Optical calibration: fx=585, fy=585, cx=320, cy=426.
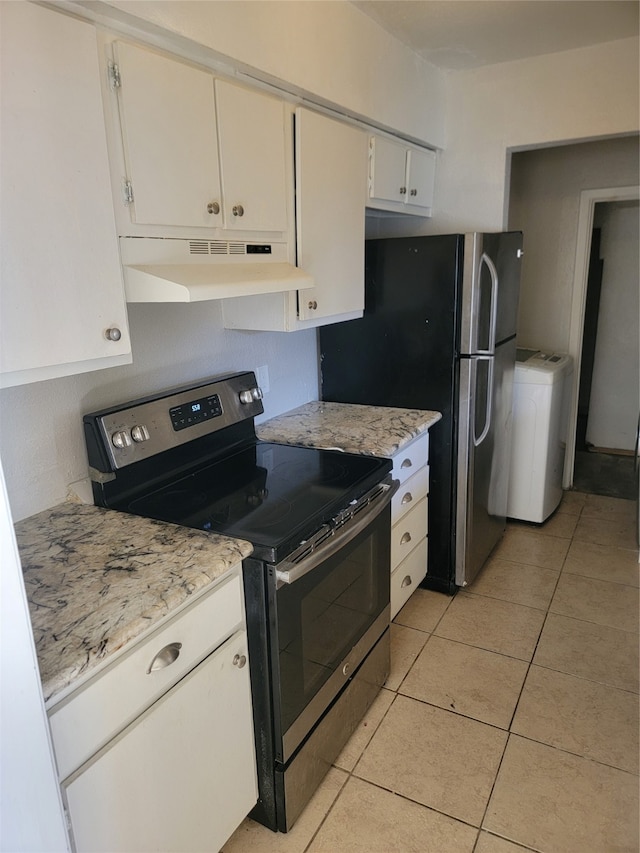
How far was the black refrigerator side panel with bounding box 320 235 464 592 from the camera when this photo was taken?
100.0 inches

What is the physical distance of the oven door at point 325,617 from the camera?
1542 millimetres

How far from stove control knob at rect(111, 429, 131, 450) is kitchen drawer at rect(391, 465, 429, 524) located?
107 cm

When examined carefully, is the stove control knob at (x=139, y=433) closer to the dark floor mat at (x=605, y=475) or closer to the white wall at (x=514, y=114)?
the white wall at (x=514, y=114)

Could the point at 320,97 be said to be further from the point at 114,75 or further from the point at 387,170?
the point at 114,75

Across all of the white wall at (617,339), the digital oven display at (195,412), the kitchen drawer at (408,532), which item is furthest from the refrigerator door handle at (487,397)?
the white wall at (617,339)

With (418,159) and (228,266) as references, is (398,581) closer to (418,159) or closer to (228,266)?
(228,266)

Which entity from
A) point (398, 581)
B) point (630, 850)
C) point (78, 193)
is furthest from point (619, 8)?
point (630, 850)

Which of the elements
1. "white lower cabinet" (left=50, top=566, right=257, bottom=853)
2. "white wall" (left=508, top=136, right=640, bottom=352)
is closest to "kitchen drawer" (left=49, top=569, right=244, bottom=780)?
"white lower cabinet" (left=50, top=566, right=257, bottom=853)

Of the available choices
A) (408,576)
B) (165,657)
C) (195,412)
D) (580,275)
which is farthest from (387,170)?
(165,657)

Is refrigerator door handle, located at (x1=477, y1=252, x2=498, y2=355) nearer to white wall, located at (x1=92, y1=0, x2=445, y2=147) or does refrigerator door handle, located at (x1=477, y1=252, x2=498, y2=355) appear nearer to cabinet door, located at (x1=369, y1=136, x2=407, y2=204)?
cabinet door, located at (x1=369, y1=136, x2=407, y2=204)

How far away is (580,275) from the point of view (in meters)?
3.91

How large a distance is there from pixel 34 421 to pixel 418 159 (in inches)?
85.6

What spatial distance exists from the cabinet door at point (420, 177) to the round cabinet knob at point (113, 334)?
6.00ft

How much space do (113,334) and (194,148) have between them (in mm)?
571
